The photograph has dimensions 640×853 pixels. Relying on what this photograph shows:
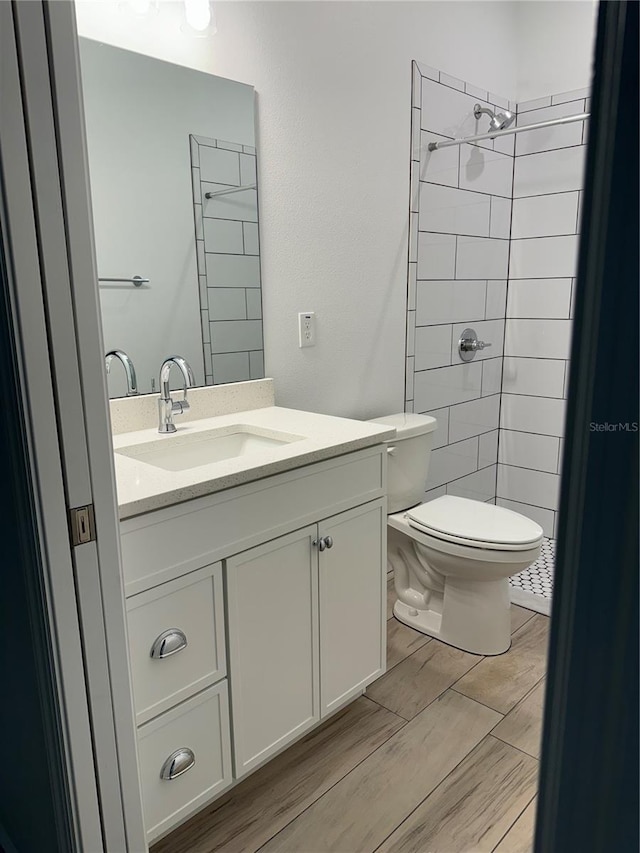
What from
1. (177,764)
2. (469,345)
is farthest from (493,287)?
(177,764)

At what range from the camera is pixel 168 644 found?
1.31 m

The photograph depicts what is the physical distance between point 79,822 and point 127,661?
11.4 inches

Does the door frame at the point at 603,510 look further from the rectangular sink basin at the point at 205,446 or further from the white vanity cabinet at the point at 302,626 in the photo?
the rectangular sink basin at the point at 205,446

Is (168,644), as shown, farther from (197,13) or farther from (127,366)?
(197,13)

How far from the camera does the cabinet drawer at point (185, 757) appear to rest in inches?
52.5

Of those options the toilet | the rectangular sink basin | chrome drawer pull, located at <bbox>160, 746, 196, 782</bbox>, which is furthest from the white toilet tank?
chrome drawer pull, located at <bbox>160, 746, 196, 782</bbox>

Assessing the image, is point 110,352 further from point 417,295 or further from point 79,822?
point 417,295

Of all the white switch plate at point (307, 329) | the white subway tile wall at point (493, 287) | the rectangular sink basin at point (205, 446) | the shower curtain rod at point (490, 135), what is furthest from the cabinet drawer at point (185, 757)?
the shower curtain rod at point (490, 135)

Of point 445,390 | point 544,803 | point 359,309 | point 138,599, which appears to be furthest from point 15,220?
point 445,390

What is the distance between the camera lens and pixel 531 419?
3.17 m

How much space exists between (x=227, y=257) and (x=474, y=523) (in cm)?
120

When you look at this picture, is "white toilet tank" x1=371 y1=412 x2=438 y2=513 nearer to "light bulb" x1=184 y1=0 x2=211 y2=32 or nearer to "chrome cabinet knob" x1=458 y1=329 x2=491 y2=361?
"chrome cabinet knob" x1=458 y1=329 x2=491 y2=361

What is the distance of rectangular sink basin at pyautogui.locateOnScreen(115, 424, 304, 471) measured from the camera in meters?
1.67

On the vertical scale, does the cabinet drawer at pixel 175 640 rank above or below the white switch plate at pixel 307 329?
below
